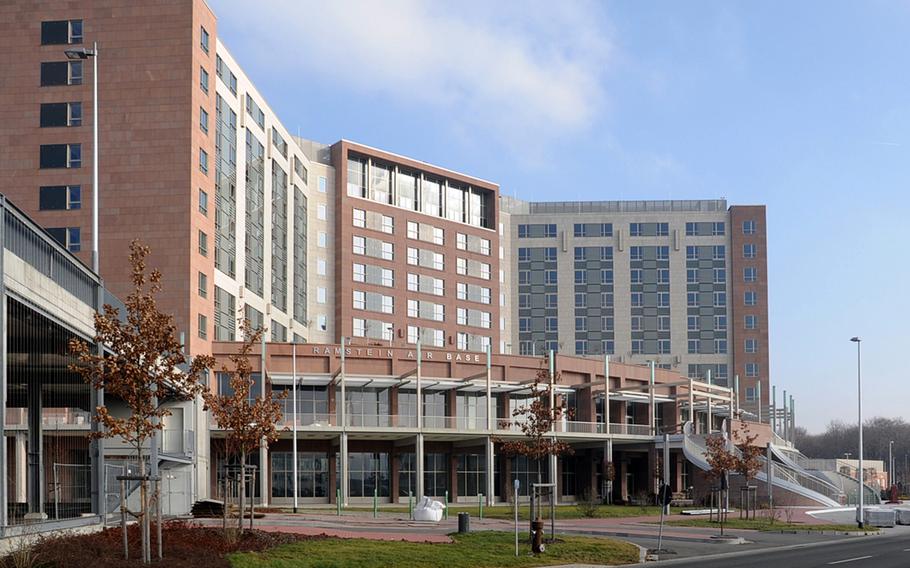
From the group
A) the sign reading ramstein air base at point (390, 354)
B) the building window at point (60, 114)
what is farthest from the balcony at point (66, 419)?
the sign reading ramstein air base at point (390, 354)

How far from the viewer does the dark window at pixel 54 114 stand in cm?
6650

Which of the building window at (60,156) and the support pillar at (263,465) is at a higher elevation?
the building window at (60,156)

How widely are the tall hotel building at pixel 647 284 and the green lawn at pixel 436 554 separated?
9875 cm

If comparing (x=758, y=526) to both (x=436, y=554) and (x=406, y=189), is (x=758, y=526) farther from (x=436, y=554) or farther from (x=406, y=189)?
(x=406, y=189)

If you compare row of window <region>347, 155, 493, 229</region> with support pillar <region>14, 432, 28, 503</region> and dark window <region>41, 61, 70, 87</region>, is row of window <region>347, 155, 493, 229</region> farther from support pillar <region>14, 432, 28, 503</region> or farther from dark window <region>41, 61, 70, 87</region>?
support pillar <region>14, 432, 28, 503</region>

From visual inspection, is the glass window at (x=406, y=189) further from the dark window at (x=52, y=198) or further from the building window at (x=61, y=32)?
the dark window at (x=52, y=198)

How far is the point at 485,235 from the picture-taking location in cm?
11150

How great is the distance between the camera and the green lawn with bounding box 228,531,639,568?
25547 mm

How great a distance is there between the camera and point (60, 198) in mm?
65688

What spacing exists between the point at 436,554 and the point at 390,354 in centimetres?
4994

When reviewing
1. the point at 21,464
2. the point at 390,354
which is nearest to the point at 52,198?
the point at 390,354

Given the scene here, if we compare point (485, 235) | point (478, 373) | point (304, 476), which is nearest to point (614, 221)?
point (485, 235)

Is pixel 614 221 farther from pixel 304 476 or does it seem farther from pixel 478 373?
pixel 304 476

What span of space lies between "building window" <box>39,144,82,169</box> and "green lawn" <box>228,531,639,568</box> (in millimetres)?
42208
